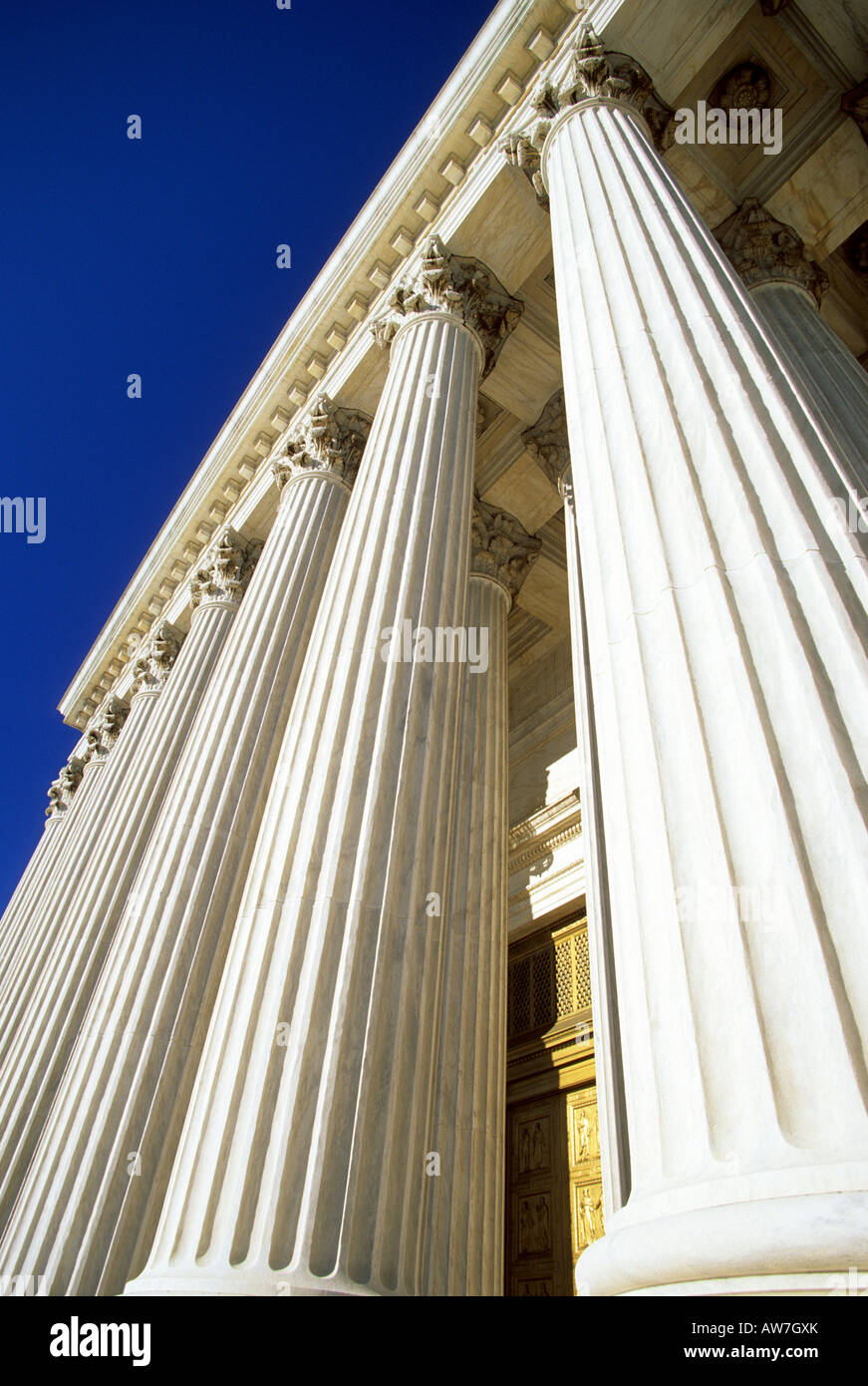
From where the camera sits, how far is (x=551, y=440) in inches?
520

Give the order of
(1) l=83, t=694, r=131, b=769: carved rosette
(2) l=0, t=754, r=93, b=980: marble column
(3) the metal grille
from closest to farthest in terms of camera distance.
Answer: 1. (3) the metal grille
2. (2) l=0, t=754, r=93, b=980: marble column
3. (1) l=83, t=694, r=131, b=769: carved rosette

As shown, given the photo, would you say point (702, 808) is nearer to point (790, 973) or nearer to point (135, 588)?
point (790, 973)

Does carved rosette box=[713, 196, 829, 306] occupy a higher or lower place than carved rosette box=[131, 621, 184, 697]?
lower

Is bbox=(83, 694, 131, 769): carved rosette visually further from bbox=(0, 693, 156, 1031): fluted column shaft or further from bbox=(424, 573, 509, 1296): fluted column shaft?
bbox=(424, 573, 509, 1296): fluted column shaft

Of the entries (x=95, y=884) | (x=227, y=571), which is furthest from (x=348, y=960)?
(x=227, y=571)

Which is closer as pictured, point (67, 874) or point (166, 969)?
point (166, 969)

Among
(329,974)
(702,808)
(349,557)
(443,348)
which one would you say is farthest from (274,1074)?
(443,348)

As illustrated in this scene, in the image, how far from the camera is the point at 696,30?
9.86 meters

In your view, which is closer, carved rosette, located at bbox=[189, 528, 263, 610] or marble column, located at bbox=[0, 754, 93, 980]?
carved rosette, located at bbox=[189, 528, 263, 610]

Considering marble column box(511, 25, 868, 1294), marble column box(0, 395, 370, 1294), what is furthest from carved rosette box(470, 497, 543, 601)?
marble column box(511, 25, 868, 1294)

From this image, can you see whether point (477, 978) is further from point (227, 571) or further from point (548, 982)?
point (227, 571)

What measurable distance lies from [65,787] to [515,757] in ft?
46.8

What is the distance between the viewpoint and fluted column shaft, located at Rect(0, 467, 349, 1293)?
297 inches

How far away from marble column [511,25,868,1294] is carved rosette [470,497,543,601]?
8.05 meters
